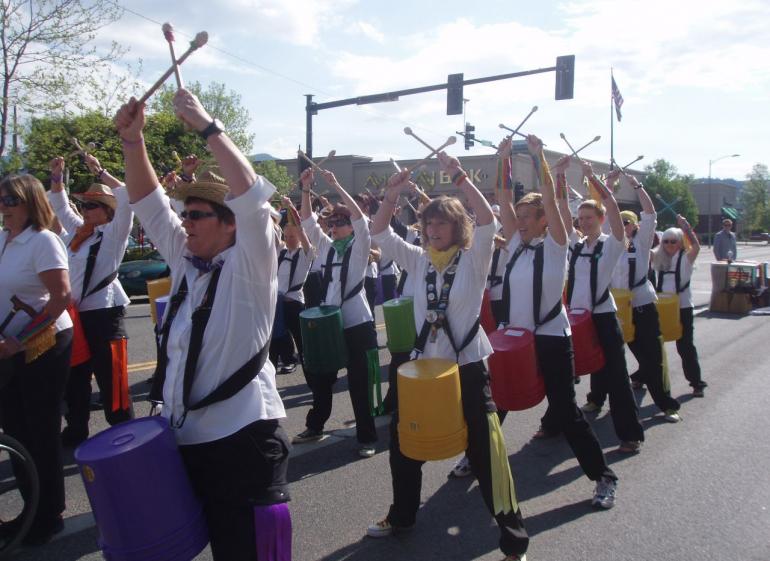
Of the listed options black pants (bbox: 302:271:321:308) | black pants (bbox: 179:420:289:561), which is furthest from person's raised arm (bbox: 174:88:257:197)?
black pants (bbox: 302:271:321:308)

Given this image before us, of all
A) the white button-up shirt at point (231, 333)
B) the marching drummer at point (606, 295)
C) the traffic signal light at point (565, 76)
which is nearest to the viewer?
the white button-up shirt at point (231, 333)

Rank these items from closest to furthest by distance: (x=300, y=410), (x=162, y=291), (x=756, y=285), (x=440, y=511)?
1. (x=440, y=511)
2. (x=300, y=410)
3. (x=162, y=291)
4. (x=756, y=285)

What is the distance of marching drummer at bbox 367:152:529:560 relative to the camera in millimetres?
3141

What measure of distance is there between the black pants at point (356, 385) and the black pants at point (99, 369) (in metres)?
1.41

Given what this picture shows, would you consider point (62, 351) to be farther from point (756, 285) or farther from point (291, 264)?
point (756, 285)

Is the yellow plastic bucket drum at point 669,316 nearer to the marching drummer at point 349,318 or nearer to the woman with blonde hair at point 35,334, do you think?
the marching drummer at point 349,318

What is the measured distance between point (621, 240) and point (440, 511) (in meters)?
2.38

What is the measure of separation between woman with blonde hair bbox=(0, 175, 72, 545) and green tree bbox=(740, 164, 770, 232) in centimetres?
8704

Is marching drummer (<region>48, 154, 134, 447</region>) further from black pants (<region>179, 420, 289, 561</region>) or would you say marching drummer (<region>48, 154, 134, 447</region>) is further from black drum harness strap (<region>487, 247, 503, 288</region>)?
black drum harness strap (<region>487, 247, 503, 288</region>)

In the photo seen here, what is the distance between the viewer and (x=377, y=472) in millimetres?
4461

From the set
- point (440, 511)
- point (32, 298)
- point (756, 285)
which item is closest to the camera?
point (32, 298)

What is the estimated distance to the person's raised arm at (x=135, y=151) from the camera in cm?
213

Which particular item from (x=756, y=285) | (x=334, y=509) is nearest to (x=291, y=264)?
(x=334, y=509)

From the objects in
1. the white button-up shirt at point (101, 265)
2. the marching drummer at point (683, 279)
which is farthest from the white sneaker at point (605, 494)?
the white button-up shirt at point (101, 265)
